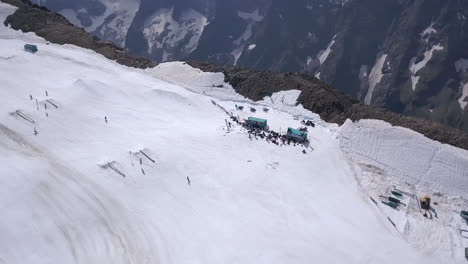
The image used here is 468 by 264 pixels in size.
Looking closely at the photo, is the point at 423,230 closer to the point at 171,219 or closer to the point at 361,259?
the point at 361,259

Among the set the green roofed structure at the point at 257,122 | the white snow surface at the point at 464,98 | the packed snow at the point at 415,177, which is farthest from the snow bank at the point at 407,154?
the white snow surface at the point at 464,98

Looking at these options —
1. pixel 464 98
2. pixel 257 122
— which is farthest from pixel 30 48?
pixel 464 98

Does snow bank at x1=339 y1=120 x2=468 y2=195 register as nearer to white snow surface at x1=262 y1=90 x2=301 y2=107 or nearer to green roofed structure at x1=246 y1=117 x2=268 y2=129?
green roofed structure at x1=246 y1=117 x2=268 y2=129

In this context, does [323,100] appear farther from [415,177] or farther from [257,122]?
[415,177]

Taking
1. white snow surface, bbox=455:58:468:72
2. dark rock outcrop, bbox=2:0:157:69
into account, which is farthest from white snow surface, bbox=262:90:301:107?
white snow surface, bbox=455:58:468:72

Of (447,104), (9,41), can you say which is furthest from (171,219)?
(447,104)

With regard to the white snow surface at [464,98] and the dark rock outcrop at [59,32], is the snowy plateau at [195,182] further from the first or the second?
the white snow surface at [464,98]
